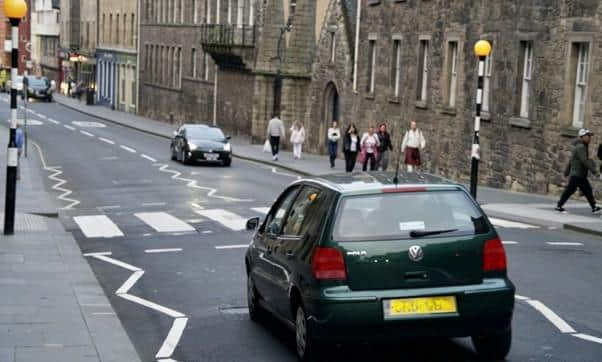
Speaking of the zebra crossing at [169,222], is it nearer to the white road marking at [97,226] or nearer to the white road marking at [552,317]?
the white road marking at [97,226]

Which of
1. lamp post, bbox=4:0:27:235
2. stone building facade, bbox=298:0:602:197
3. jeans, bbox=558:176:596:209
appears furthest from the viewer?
stone building facade, bbox=298:0:602:197

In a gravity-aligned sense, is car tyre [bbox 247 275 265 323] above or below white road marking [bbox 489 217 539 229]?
above

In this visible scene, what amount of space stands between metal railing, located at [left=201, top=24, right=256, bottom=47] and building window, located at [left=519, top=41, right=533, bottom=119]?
83.0 ft

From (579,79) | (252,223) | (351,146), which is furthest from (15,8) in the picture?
(351,146)

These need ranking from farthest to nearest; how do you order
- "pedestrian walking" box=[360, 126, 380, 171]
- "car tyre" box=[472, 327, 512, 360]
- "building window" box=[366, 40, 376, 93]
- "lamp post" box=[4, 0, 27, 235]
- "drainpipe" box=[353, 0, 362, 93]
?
"drainpipe" box=[353, 0, 362, 93]
"building window" box=[366, 40, 376, 93]
"pedestrian walking" box=[360, 126, 380, 171]
"lamp post" box=[4, 0, 27, 235]
"car tyre" box=[472, 327, 512, 360]

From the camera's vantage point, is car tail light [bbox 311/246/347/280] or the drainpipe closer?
car tail light [bbox 311/246/347/280]

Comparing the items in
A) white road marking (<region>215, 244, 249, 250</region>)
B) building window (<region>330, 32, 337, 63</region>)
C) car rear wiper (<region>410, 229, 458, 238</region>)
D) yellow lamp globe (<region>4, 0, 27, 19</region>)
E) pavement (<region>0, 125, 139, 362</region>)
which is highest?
yellow lamp globe (<region>4, 0, 27, 19</region>)

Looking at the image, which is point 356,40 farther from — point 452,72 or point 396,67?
point 452,72

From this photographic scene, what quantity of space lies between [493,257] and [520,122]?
20540 mm

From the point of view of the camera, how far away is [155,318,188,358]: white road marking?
9.83m

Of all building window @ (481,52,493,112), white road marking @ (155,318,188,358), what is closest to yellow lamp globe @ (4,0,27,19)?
white road marking @ (155,318,188,358)

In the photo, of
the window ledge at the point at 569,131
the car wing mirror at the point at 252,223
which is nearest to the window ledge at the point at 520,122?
the window ledge at the point at 569,131

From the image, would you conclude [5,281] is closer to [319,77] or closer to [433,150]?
[433,150]

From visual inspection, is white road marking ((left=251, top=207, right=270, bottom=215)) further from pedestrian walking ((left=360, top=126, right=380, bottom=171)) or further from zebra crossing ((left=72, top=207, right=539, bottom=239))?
pedestrian walking ((left=360, top=126, right=380, bottom=171))
